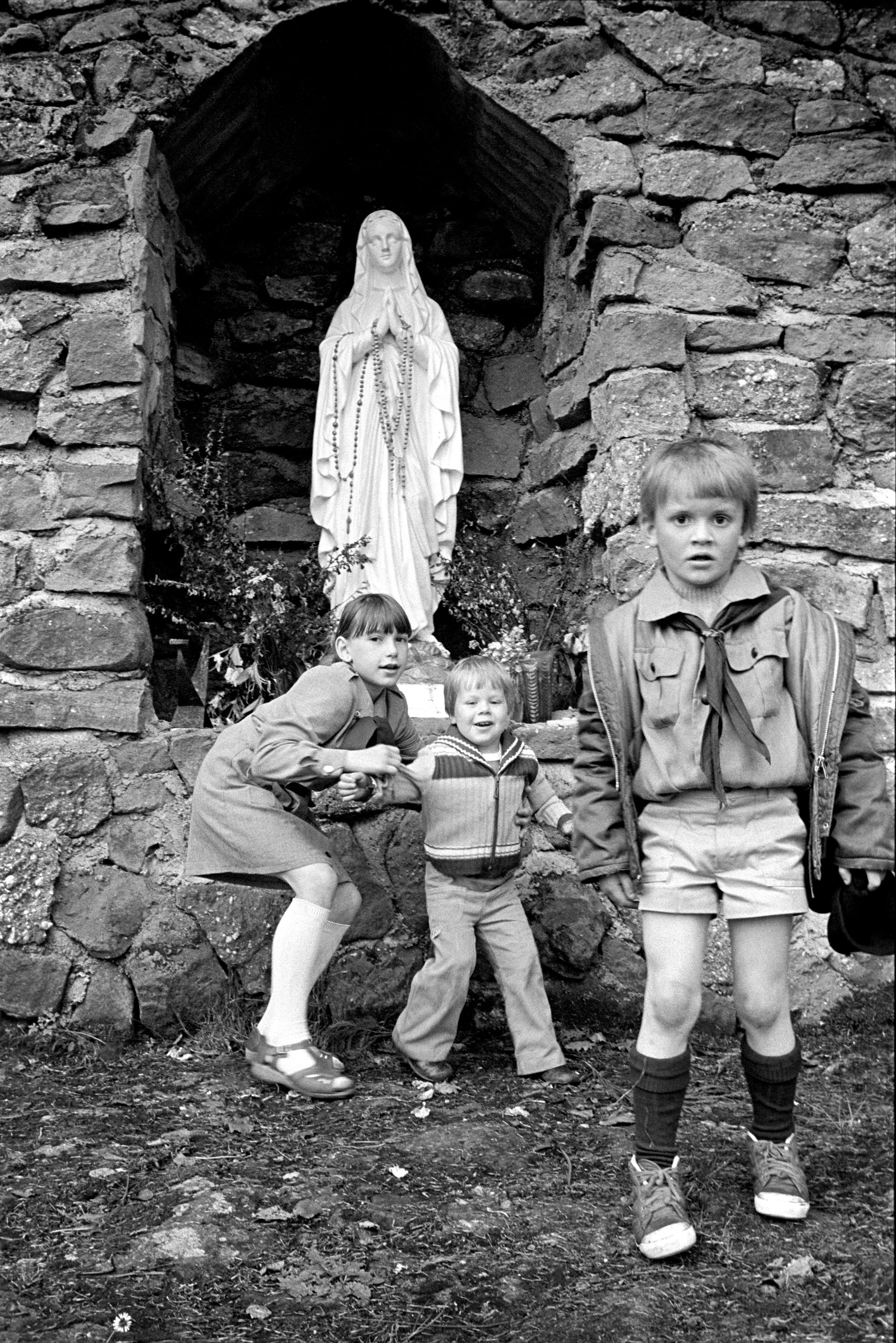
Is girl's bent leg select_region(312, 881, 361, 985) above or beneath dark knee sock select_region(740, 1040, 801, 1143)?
above

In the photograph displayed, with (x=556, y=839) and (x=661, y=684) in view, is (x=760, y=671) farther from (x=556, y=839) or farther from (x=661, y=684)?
(x=556, y=839)

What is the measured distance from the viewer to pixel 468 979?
10.4ft

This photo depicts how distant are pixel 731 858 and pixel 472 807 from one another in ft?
3.32

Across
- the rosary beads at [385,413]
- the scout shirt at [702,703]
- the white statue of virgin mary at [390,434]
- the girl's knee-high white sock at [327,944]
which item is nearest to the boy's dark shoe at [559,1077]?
the girl's knee-high white sock at [327,944]

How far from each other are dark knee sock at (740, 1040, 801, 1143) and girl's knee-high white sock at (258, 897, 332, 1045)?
44.3 inches

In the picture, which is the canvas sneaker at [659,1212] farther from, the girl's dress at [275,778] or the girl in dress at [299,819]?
the girl's dress at [275,778]

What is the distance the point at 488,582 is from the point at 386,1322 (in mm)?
2962

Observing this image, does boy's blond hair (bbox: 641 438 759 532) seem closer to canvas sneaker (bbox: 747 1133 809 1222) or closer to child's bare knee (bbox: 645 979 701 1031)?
child's bare knee (bbox: 645 979 701 1031)

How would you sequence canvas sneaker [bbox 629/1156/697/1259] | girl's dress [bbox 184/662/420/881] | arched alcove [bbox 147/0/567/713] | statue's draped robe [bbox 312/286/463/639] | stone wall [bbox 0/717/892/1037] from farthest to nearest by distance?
arched alcove [bbox 147/0/567/713] < statue's draped robe [bbox 312/286/463/639] < stone wall [bbox 0/717/892/1037] < girl's dress [bbox 184/662/420/881] < canvas sneaker [bbox 629/1156/697/1259]

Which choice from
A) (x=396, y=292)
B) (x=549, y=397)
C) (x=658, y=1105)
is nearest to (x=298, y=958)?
(x=658, y=1105)

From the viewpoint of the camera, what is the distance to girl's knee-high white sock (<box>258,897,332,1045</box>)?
118 inches

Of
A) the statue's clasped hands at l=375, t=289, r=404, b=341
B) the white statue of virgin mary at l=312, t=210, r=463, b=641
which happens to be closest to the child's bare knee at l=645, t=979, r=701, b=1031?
the white statue of virgin mary at l=312, t=210, r=463, b=641

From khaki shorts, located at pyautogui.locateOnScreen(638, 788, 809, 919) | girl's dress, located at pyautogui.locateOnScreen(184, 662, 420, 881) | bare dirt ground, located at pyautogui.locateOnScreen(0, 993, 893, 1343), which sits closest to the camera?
bare dirt ground, located at pyautogui.locateOnScreen(0, 993, 893, 1343)

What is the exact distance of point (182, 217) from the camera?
4527 millimetres
